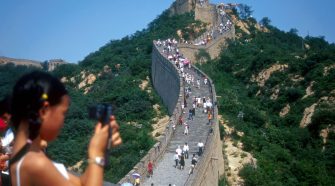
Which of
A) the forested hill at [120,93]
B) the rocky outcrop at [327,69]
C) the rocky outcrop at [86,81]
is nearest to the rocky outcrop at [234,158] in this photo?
the forested hill at [120,93]

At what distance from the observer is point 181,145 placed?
19.7 m

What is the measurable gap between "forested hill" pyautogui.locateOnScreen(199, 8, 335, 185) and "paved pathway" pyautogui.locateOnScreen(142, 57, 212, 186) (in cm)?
178

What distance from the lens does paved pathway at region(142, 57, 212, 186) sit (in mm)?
16078

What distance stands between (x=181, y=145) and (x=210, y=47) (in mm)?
22850

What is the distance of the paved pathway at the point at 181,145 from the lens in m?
16.1

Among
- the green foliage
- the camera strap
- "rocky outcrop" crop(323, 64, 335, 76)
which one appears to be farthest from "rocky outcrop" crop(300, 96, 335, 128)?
the camera strap

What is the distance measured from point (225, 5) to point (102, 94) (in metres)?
23.1

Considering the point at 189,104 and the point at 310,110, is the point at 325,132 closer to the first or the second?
the point at 310,110

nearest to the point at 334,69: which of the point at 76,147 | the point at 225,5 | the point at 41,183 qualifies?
the point at 76,147

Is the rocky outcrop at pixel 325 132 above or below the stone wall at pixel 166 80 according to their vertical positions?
below

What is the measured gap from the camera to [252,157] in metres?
21.6

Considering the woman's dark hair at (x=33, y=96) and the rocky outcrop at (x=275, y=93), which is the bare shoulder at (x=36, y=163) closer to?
the woman's dark hair at (x=33, y=96)

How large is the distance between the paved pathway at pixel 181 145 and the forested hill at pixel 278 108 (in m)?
1.78

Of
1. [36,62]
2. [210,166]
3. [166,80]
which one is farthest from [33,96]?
[36,62]
